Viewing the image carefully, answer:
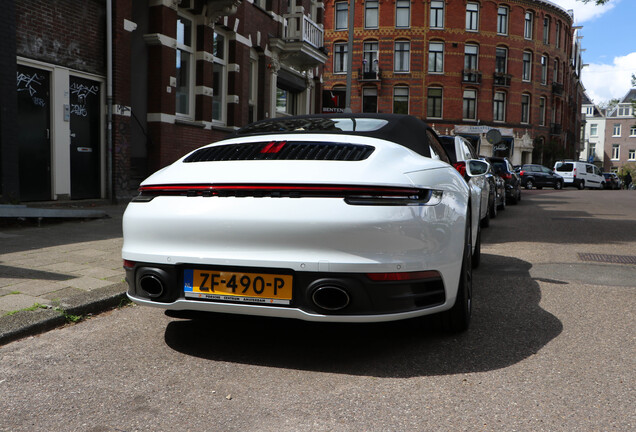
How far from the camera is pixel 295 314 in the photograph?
10.0 ft

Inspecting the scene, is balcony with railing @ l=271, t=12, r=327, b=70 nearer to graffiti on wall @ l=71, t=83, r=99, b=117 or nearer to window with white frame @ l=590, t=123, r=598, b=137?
graffiti on wall @ l=71, t=83, r=99, b=117

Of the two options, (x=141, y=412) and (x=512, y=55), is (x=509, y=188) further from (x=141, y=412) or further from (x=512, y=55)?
(x=512, y=55)

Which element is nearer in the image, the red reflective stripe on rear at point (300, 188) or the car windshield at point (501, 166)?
Answer: the red reflective stripe on rear at point (300, 188)

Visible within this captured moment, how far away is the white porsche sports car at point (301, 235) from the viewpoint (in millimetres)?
2971

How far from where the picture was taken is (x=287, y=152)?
3344 mm

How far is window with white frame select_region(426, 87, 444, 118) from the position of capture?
44.0 meters

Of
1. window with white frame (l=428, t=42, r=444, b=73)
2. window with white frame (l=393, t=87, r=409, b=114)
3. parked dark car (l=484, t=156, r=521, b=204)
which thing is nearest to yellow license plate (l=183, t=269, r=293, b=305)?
parked dark car (l=484, t=156, r=521, b=204)

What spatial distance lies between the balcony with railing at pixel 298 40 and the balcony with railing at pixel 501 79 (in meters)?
26.7

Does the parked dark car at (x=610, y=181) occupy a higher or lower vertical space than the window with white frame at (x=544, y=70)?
lower

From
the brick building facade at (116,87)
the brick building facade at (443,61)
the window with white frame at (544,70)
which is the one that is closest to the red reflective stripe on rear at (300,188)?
the brick building facade at (116,87)

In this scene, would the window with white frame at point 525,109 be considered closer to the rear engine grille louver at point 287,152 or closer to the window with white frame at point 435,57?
the window with white frame at point 435,57

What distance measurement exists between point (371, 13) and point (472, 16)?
743cm

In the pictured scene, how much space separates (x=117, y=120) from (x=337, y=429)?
10.7m

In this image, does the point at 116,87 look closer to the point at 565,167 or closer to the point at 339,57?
the point at 565,167
